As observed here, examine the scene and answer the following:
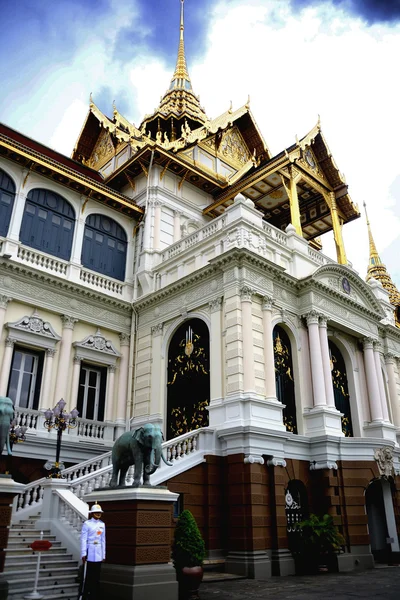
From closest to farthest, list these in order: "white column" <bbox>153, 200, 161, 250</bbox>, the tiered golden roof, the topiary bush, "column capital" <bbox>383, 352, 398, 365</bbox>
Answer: the topiary bush
"white column" <bbox>153, 200, 161, 250</bbox>
"column capital" <bbox>383, 352, 398, 365</bbox>
the tiered golden roof

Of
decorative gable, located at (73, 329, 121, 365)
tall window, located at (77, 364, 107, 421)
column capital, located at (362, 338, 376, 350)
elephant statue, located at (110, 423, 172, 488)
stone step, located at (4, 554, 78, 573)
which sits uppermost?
column capital, located at (362, 338, 376, 350)

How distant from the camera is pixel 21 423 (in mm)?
16750

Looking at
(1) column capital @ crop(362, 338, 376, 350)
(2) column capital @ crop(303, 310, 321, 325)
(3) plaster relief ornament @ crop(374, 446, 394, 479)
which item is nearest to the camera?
(3) plaster relief ornament @ crop(374, 446, 394, 479)

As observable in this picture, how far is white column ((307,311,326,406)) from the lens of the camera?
17766 millimetres

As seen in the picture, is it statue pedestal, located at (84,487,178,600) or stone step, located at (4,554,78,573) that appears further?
stone step, located at (4,554,78,573)

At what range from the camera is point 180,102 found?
32625 millimetres

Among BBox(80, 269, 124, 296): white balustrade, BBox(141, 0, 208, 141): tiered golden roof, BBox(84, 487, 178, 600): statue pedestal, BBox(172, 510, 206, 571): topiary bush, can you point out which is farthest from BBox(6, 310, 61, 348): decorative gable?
BBox(141, 0, 208, 141): tiered golden roof

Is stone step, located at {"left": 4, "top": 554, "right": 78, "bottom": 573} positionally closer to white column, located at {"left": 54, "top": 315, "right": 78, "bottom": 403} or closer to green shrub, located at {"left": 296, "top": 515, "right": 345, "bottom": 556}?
green shrub, located at {"left": 296, "top": 515, "right": 345, "bottom": 556}

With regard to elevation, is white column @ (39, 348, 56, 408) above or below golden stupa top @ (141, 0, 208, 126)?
below

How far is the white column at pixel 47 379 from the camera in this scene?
694 inches

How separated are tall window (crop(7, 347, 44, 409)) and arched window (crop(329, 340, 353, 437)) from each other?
10.9 m

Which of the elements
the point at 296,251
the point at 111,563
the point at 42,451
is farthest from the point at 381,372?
the point at 111,563

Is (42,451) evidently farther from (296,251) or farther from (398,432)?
(398,432)

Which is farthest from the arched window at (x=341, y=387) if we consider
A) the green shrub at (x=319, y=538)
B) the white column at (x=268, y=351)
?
the green shrub at (x=319, y=538)
